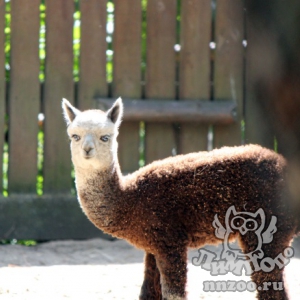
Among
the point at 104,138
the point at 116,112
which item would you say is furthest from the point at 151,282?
the point at 116,112

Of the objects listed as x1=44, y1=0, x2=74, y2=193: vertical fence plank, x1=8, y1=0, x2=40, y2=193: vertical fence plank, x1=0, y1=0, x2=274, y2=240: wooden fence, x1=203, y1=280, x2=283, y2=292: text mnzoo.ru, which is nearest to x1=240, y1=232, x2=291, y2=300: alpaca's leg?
x1=203, y1=280, x2=283, y2=292: text mnzoo.ru

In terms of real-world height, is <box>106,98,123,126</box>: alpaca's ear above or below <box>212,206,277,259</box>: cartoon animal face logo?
above

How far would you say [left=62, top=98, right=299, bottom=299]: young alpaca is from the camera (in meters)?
4.55

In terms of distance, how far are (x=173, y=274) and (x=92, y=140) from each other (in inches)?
40.6

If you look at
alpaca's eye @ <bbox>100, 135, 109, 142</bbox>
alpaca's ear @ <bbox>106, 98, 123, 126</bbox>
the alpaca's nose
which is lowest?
the alpaca's nose

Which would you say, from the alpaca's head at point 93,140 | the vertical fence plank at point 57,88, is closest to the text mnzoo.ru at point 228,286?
the alpaca's head at point 93,140

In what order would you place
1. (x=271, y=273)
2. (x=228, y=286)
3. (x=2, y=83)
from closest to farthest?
(x=271, y=273) → (x=228, y=286) → (x=2, y=83)

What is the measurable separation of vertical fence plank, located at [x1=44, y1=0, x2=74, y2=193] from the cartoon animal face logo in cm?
299

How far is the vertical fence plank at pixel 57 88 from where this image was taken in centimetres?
725

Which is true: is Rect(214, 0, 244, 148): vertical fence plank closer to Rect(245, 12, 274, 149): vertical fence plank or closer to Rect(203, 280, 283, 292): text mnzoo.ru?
Rect(245, 12, 274, 149): vertical fence plank

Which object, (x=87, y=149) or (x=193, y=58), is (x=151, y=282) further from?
(x=193, y=58)

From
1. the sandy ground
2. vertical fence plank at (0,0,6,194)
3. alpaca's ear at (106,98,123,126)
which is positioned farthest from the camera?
vertical fence plank at (0,0,6,194)

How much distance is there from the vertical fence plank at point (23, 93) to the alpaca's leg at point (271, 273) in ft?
11.0

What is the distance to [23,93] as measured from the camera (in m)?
7.23
